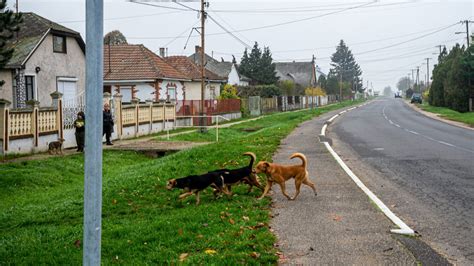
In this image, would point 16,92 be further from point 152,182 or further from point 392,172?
point 392,172

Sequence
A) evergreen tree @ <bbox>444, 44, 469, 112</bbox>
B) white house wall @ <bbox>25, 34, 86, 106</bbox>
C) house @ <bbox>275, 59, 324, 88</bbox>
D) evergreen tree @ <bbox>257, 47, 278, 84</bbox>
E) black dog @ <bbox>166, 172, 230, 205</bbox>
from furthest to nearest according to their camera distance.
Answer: house @ <bbox>275, 59, 324, 88</bbox>
evergreen tree @ <bbox>257, 47, 278, 84</bbox>
evergreen tree @ <bbox>444, 44, 469, 112</bbox>
white house wall @ <bbox>25, 34, 86, 106</bbox>
black dog @ <bbox>166, 172, 230, 205</bbox>

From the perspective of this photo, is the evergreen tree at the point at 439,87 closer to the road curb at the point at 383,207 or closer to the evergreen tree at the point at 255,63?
the evergreen tree at the point at 255,63

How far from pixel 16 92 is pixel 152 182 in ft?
53.1

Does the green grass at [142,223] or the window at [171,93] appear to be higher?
the window at [171,93]

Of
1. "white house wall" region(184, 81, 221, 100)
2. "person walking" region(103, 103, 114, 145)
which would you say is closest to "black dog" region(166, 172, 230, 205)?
"person walking" region(103, 103, 114, 145)

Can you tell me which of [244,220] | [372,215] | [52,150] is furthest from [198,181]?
[52,150]

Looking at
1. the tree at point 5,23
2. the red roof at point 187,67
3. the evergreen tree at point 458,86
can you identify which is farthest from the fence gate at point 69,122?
the evergreen tree at point 458,86

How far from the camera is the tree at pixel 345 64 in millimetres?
154375

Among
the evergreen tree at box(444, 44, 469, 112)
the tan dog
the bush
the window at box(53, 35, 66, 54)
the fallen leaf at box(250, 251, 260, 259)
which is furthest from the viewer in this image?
the bush

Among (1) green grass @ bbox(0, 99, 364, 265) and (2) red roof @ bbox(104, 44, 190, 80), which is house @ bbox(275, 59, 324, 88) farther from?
(1) green grass @ bbox(0, 99, 364, 265)

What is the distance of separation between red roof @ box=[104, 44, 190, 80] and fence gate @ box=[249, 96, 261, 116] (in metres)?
11.9

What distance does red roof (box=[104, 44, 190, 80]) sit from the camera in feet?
126

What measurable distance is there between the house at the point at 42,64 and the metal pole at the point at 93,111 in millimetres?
23279

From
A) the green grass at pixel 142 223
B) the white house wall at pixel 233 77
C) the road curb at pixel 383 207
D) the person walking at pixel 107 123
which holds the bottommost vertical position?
the green grass at pixel 142 223
